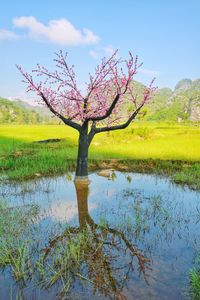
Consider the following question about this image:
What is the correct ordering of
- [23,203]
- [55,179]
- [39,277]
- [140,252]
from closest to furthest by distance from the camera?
[39,277] < [140,252] < [23,203] < [55,179]

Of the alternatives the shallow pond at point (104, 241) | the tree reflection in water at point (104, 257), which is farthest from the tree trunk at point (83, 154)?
the tree reflection in water at point (104, 257)

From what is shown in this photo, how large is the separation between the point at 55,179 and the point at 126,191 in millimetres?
3679

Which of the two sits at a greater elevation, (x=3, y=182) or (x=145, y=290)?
(x=3, y=182)

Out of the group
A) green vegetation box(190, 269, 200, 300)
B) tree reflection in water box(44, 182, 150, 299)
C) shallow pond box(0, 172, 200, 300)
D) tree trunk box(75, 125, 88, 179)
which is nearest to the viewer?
green vegetation box(190, 269, 200, 300)

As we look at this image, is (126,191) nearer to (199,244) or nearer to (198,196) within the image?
(198,196)

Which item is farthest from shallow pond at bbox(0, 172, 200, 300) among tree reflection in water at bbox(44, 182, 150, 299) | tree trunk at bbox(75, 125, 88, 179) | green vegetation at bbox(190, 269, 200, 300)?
tree trunk at bbox(75, 125, 88, 179)

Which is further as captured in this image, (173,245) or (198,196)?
(198,196)

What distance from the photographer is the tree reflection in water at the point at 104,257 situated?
17.1 feet

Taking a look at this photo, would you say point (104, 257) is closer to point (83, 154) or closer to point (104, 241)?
point (104, 241)

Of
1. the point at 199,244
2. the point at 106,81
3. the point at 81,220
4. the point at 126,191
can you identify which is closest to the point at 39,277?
the point at 81,220

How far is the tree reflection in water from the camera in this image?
5.22m

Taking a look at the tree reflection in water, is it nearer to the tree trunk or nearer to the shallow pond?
the shallow pond

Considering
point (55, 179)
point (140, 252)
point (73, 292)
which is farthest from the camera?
point (55, 179)

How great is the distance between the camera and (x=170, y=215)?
888 centimetres
